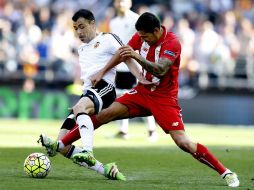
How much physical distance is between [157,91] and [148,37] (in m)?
0.65

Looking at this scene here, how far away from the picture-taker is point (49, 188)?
27.8 feet

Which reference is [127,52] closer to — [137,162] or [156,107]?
[156,107]

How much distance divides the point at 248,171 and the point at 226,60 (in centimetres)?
1273

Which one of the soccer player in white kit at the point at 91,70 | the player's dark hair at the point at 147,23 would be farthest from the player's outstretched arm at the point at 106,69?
the player's dark hair at the point at 147,23

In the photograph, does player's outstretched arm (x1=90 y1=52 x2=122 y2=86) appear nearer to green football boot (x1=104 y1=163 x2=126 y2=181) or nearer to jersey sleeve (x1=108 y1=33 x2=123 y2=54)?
jersey sleeve (x1=108 y1=33 x2=123 y2=54)

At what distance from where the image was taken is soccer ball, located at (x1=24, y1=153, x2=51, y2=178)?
9.31 meters

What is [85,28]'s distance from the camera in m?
10.0

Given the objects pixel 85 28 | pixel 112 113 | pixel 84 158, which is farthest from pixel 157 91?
pixel 84 158

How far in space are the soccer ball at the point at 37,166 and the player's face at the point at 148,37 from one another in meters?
1.75

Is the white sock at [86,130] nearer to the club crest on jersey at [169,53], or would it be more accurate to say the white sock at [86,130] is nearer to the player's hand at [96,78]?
the player's hand at [96,78]

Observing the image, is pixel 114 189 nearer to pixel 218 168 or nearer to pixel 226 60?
pixel 218 168

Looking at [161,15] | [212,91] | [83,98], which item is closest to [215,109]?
[212,91]

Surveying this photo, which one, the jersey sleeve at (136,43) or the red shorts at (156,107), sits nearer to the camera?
the red shorts at (156,107)

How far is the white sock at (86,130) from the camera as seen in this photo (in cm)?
921
